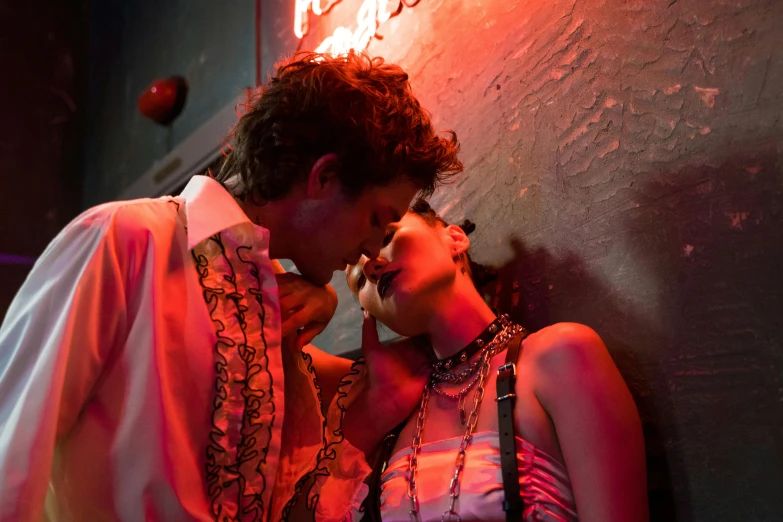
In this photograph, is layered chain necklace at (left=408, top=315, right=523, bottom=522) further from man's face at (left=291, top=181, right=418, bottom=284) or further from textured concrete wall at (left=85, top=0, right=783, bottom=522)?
man's face at (left=291, top=181, right=418, bottom=284)

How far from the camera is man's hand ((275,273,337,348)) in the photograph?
151cm

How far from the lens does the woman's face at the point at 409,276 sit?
169 centimetres

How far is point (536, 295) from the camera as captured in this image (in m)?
1.81

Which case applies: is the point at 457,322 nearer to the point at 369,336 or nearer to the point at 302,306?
the point at 369,336

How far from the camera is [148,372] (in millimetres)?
1175

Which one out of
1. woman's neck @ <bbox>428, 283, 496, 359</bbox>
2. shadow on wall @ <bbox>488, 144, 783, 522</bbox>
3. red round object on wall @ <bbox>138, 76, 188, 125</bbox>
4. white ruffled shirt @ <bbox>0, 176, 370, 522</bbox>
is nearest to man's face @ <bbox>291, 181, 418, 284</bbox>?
white ruffled shirt @ <bbox>0, 176, 370, 522</bbox>

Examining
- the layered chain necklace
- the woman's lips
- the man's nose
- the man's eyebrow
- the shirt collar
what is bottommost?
the layered chain necklace

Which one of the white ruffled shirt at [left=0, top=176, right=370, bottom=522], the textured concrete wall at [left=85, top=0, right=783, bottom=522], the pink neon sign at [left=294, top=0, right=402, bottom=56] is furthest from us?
the pink neon sign at [left=294, top=0, right=402, bottom=56]

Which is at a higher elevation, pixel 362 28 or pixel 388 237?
pixel 362 28

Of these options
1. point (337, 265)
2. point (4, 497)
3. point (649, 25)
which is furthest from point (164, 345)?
point (649, 25)

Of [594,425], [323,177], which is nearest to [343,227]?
[323,177]

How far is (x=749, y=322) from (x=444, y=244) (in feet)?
2.39

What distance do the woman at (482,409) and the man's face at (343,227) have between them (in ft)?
0.62

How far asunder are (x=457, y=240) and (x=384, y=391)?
0.43 m
